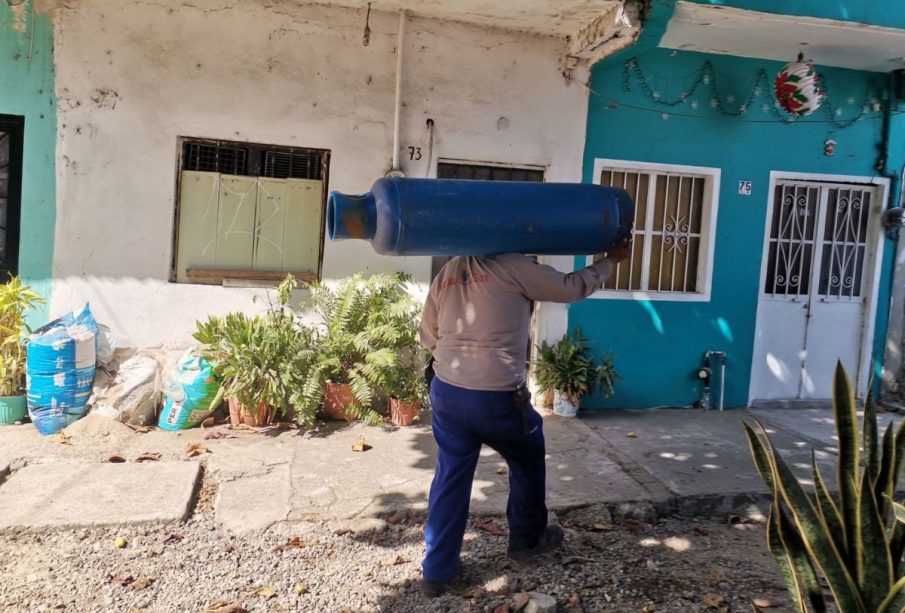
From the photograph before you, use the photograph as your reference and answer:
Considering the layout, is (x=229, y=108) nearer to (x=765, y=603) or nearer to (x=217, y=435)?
(x=217, y=435)

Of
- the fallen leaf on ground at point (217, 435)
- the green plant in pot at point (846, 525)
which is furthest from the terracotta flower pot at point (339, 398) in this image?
the green plant in pot at point (846, 525)

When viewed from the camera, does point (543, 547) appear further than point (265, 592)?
Yes

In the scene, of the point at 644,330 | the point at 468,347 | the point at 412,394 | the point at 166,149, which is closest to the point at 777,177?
the point at 644,330

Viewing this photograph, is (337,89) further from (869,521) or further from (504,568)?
(869,521)

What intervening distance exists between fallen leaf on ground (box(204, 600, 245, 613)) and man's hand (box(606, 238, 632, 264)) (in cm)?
217

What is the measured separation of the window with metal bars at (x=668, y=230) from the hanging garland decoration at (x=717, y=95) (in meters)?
0.58

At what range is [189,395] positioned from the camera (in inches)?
205

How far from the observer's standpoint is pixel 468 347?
10.1 ft

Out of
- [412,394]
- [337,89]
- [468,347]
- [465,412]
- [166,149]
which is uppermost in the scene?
[337,89]

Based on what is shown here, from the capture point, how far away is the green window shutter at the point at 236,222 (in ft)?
18.6

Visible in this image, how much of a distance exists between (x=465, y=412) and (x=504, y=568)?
34.2 inches

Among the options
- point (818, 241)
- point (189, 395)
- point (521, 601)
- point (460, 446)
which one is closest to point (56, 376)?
point (189, 395)

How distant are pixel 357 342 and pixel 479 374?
253cm

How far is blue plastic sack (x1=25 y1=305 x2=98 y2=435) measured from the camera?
4.92 metres
